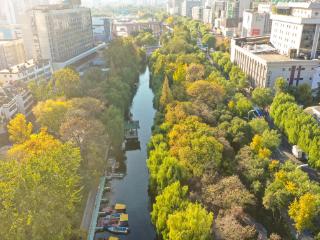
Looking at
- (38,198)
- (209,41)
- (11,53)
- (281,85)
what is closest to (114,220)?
(38,198)

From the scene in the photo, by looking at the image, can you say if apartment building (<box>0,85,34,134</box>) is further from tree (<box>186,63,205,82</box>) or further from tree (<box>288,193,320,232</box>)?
tree (<box>288,193,320,232</box>)

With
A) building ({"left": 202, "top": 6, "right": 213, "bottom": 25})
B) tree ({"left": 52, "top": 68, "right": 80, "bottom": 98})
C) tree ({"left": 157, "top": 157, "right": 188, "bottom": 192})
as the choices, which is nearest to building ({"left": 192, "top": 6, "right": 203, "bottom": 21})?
building ({"left": 202, "top": 6, "right": 213, "bottom": 25})

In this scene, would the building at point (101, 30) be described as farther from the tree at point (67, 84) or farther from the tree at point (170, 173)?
the tree at point (170, 173)

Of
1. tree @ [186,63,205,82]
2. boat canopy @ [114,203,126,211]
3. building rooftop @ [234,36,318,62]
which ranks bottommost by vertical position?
boat canopy @ [114,203,126,211]

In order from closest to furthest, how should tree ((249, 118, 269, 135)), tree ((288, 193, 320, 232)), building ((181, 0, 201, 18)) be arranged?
tree ((288, 193, 320, 232))
tree ((249, 118, 269, 135))
building ((181, 0, 201, 18))

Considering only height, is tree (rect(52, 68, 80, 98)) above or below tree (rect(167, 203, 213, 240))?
above

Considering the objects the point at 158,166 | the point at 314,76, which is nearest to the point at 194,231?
the point at 158,166

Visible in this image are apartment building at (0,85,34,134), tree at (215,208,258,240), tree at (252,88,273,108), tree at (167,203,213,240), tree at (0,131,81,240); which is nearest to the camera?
tree at (0,131,81,240)
